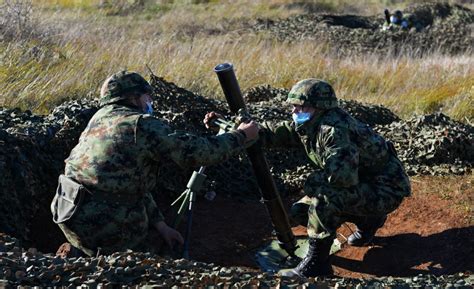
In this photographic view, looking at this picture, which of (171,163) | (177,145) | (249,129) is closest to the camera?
(177,145)

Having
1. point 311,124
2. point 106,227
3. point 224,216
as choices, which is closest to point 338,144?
point 311,124

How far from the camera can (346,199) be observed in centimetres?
558

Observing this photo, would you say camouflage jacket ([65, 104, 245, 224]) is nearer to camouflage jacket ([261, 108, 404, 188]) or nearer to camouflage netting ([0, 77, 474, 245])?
camouflage jacket ([261, 108, 404, 188])

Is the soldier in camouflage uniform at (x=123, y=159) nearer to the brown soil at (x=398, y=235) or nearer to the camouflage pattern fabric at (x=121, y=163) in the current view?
the camouflage pattern fabric at (x=121, y=163)

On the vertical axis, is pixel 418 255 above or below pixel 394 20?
below

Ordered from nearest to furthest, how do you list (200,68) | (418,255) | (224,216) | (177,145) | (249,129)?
1. (177,145)
2. (249,129)
3. (418,255)
4. (224,216)
5. (200,68)

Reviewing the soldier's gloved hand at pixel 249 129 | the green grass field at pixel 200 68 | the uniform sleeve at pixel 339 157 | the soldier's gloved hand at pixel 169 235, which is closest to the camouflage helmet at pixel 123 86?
the soldier's gloved hand at pixel 249 129

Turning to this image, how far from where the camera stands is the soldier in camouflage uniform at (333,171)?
540cm

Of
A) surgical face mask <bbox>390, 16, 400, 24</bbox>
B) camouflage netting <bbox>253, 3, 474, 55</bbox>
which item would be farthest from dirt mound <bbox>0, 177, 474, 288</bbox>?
surgical face mask <bbox>390, 16, 400, 24</bbox>

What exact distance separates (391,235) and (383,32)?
1591 cm

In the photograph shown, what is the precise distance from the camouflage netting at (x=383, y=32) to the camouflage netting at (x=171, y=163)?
837 centimetres

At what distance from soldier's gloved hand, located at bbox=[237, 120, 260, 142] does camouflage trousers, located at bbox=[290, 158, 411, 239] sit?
0.54 metres

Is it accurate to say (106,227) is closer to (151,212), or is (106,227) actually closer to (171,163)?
(151,212)

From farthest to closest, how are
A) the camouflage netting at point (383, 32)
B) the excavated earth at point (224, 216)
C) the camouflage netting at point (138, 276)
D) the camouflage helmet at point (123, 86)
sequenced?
the camouflage netting at point (383, 32), the camouflage helmet at point (123, 86), the excavated earth at point (224, 216), the camouflage netting at point (138, 276)
